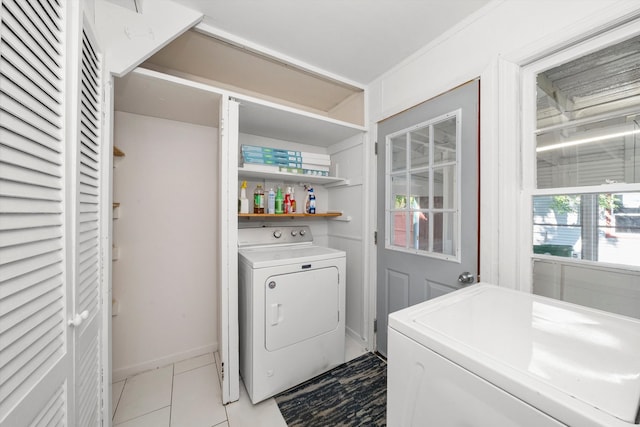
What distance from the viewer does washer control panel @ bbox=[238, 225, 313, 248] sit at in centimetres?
208

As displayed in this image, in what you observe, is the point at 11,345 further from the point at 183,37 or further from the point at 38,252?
the point at 183,37

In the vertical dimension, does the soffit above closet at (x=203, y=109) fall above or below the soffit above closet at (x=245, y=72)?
below

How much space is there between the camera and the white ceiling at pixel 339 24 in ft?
4.59

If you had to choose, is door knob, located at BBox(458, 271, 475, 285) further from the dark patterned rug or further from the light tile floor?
the light tile floor

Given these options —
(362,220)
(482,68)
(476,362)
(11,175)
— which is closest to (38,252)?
(11,175)

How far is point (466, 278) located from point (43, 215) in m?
1.94

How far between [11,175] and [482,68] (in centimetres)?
208

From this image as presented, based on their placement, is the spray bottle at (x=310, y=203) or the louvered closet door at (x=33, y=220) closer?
the louvered closet door at (x=33, y=220)

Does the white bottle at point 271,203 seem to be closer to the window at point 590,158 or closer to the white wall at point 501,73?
the white wall at point 501,73

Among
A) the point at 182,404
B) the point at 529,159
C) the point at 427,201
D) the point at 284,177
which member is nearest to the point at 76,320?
the point at 182,404

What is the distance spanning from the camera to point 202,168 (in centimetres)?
215

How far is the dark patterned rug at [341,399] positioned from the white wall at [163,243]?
104cm

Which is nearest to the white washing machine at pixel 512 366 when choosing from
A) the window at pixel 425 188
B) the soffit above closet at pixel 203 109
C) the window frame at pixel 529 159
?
the window frame at pixel 529 159

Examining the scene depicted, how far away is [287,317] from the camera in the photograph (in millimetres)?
1694
